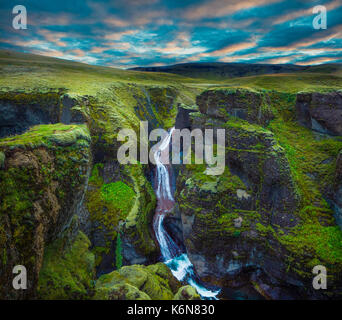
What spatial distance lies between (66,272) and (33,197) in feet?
11.9

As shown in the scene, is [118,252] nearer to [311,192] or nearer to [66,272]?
[66,272]

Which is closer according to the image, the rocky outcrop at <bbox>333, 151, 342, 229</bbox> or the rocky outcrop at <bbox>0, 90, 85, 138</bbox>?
the rocky outcrop at <bbox>333, 151, 342, 229</bbox>

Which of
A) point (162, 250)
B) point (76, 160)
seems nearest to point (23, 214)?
point (76, 160)

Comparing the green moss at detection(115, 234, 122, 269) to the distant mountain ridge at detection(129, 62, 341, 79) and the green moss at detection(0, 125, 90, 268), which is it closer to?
the green moss at detection(0, 125, 90, 268)

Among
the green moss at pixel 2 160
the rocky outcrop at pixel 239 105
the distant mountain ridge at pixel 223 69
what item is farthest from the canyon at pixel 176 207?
the distant mountain ridge at pixel 223 69

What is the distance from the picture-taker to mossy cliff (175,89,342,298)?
1355 cm

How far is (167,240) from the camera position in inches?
791

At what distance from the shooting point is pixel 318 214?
1434 centimetres

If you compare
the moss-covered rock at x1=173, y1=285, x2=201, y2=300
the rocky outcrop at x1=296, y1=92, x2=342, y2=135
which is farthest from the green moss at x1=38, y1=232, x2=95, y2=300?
the rocky outcrop at x1=296, y1=92, x2=342, y2=135

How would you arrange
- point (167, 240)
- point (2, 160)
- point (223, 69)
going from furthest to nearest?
point (223, 69)
point (167, 240)
point (2, 160)

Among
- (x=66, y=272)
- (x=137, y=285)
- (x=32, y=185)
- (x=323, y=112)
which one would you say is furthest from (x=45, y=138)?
(x=323, y=112)

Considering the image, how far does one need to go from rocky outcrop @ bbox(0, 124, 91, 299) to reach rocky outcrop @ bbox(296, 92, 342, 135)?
72.6 ft

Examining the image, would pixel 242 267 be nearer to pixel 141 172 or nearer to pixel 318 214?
pixel 318 214

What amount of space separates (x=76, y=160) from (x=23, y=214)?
13.7ft
